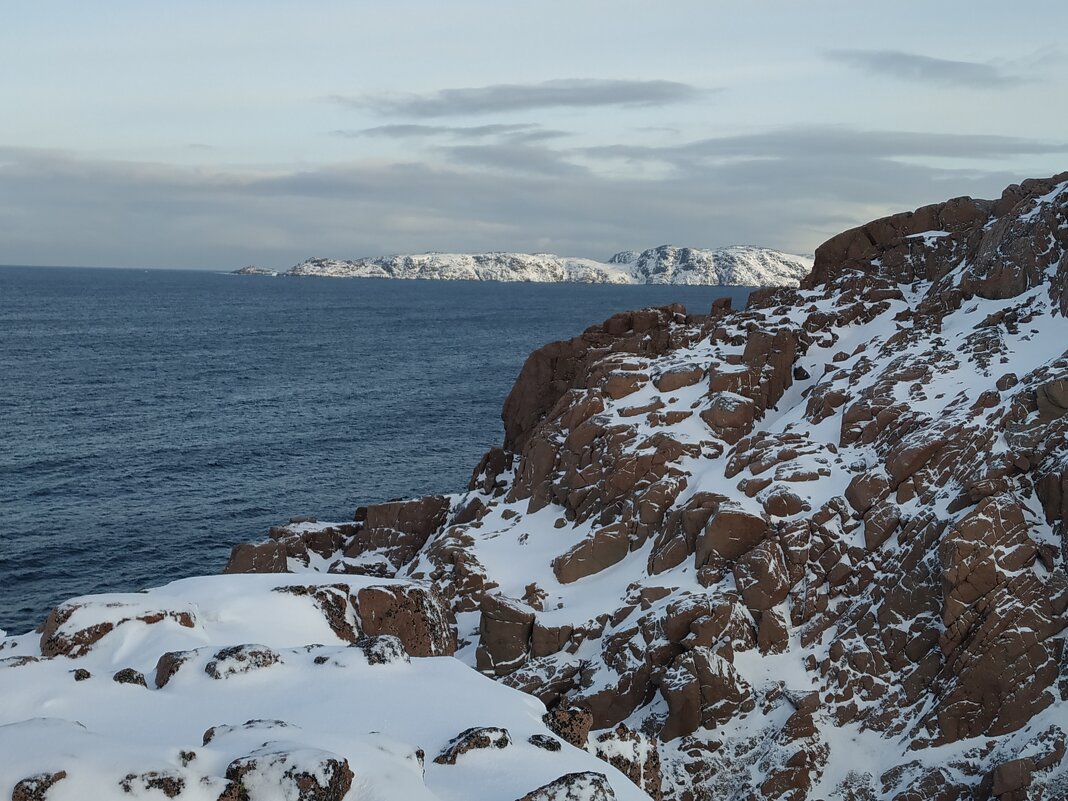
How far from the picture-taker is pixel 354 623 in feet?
116

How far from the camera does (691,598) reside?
4766 centimetres

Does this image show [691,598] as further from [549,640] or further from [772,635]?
[549,640]

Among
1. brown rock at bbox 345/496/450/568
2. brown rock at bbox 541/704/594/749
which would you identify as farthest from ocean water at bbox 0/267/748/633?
brown rock at bbox 541/704/594/749

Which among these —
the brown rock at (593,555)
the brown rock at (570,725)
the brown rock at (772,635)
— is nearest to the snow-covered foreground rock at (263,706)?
the brown rock at (570,725)

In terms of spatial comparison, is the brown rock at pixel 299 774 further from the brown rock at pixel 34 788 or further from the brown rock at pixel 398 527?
the brown rock at pixel 398 527

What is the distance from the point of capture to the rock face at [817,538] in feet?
132

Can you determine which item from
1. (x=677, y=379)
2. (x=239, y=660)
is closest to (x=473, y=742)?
(x=239, y=660)

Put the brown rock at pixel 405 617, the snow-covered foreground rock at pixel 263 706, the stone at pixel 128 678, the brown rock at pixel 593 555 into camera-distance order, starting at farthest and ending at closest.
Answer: the brown rock at pixel 593 555, the brown rock at pixel 405 617, the stone at pixel 128 678, the snow-covered foreground rock at pixel 263 706

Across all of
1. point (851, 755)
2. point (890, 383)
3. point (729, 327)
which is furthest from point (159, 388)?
point (851, 755)

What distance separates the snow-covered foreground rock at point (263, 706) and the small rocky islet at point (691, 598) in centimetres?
9

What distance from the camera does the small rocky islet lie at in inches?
977

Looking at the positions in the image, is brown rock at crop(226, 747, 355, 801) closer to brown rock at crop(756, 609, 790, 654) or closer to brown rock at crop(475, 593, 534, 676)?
brown rock at crop(475, 593, 534, 676)

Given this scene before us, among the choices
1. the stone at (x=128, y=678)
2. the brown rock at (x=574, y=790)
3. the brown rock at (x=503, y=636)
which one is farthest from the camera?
the brown rock at (x=503, y=636)

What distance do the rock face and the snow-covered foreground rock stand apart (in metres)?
3.31
